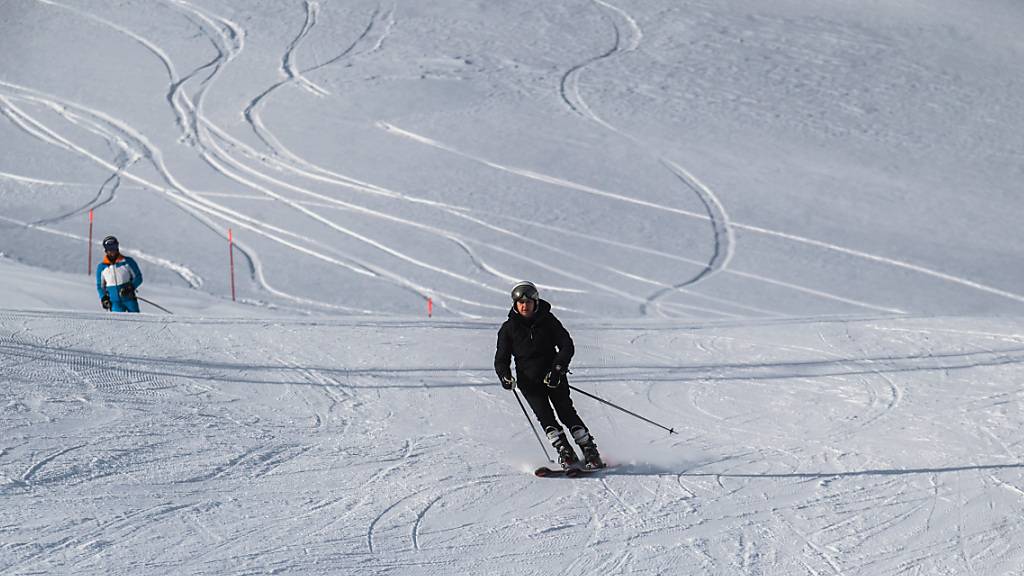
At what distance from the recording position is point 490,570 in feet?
20.9

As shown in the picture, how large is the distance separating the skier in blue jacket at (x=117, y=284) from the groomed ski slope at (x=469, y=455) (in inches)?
46.7

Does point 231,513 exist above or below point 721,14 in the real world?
below

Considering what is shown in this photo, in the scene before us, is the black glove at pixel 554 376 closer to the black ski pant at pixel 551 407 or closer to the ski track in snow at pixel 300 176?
the black ski pant at pixel 551 407

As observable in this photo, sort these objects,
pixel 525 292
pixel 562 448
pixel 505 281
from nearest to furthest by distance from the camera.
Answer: pixel 525 292 → pixel 562 448 → pixel 505 281

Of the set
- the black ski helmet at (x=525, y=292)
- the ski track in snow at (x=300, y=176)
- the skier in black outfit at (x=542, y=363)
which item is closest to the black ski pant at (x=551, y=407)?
the skier in black outfit at (x=542, y=363)

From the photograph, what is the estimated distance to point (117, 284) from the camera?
503 inches

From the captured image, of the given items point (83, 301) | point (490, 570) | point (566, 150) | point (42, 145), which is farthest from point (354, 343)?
point (42, 145)

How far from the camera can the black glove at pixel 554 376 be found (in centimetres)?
775

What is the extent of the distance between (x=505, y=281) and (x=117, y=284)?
7.96m

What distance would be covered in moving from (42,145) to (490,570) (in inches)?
793

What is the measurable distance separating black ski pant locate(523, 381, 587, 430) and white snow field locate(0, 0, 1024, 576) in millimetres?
380

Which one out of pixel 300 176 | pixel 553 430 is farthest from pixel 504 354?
pixel 300 176

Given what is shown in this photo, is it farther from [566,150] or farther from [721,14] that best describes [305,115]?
[721,14]

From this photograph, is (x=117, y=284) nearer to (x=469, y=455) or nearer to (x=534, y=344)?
(x=469, y=455)
